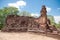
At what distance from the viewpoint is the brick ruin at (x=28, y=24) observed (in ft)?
13.2

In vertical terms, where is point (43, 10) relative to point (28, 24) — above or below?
above

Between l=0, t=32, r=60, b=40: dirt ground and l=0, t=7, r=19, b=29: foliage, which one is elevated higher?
l=0, t=7, r=19, b=29: foliage

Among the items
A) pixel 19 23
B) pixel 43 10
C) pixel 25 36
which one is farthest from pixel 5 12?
pixel 43 10

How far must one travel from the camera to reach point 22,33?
3986mm

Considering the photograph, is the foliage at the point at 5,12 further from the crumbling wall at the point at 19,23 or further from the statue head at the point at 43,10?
the statue head at the point at 43,10

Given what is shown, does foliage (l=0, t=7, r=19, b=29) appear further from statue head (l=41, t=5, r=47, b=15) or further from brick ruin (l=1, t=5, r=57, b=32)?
statue head (l=41, t=5, r=47, b=15)

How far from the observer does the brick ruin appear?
13.2 feet

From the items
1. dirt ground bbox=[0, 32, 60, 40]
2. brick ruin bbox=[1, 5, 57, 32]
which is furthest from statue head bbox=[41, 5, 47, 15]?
dirt ground bbox=[0, 32, 60, 40]

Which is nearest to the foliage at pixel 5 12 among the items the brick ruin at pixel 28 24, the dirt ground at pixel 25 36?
the brick ruin at pixel 28 24

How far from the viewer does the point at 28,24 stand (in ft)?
13.3

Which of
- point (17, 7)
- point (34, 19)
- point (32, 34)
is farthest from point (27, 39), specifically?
point (17, 7)

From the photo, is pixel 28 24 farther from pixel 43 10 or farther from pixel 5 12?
pixel 5 12

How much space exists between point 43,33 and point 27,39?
1.31ft

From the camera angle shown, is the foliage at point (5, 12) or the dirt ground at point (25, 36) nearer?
the dirt ground at point (25, 36)
